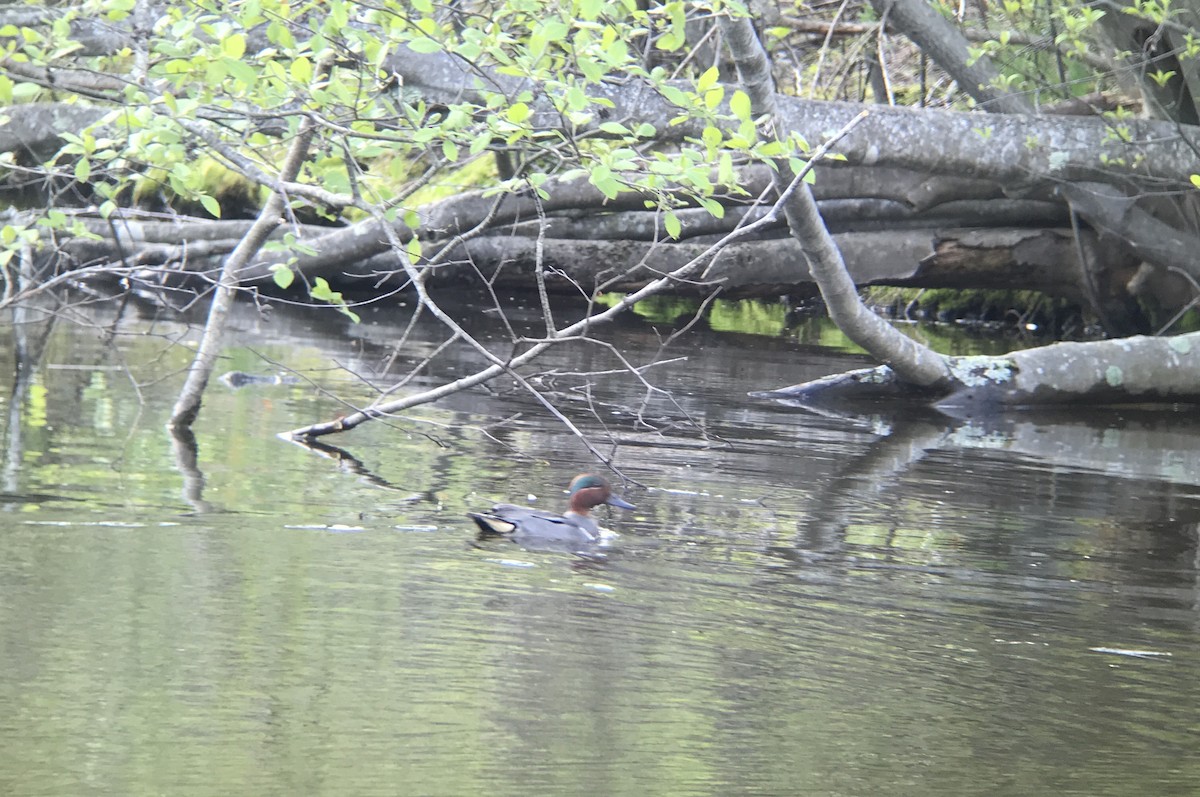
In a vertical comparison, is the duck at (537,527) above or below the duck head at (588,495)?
below

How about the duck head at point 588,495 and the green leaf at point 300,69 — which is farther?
the duck head at point 588,495

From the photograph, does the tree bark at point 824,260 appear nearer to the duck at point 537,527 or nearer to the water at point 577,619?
the water at point 577,619

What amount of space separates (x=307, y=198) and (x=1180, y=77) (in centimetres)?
911

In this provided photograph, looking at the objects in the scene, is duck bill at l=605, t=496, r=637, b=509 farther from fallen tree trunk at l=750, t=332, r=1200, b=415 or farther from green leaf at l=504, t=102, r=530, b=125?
fallen tree trunk at l=750, t=332, r=1200, b=415

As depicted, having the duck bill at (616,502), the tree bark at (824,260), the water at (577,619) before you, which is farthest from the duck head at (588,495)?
the tree bark at (824,260)

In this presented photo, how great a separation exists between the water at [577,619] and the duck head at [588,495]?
0.86 feet

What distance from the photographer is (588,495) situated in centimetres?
795

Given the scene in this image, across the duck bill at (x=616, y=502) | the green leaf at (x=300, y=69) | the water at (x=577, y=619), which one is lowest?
the water at (x=577, y=619)

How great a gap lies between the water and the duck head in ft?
0.86

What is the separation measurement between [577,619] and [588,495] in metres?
1.90

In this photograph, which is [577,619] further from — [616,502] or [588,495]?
[616,502]

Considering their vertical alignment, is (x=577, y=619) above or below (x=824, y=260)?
below

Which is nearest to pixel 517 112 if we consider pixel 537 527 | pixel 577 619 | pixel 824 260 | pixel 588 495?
pixel 537 527

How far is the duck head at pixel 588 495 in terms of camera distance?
7.89m
